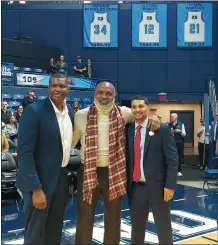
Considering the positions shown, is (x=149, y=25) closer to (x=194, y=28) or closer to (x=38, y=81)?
(x=194, y=28)

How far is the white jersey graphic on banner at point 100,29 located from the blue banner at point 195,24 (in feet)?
10.8

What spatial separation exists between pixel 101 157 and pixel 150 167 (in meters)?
0.42

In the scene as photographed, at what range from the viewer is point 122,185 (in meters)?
3.06

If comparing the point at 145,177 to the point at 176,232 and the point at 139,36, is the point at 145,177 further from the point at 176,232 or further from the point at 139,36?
the point at 139,36

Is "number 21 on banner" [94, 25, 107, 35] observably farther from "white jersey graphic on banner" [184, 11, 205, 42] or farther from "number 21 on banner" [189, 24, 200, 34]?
"number 21 on banner" [189, 24, 200, 34]

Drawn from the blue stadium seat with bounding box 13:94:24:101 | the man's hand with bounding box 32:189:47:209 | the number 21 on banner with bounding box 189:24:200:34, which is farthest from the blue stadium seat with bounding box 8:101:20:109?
the man's hand with bounding box 32:189:47:209

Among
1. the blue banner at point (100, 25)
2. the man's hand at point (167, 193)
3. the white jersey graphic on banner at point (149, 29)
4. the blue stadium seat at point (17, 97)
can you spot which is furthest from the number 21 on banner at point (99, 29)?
the man's hand at point (167, 193)

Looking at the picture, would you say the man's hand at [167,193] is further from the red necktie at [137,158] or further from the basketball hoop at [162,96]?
the basketball hoop at [162,96]

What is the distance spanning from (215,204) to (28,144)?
432 centimetres

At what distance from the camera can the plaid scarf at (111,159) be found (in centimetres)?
303

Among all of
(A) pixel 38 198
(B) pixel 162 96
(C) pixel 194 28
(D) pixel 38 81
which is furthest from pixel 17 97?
(A) pixel 38 198

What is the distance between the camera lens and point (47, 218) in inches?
116

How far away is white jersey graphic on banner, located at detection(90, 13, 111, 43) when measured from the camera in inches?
653

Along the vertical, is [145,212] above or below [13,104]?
below
